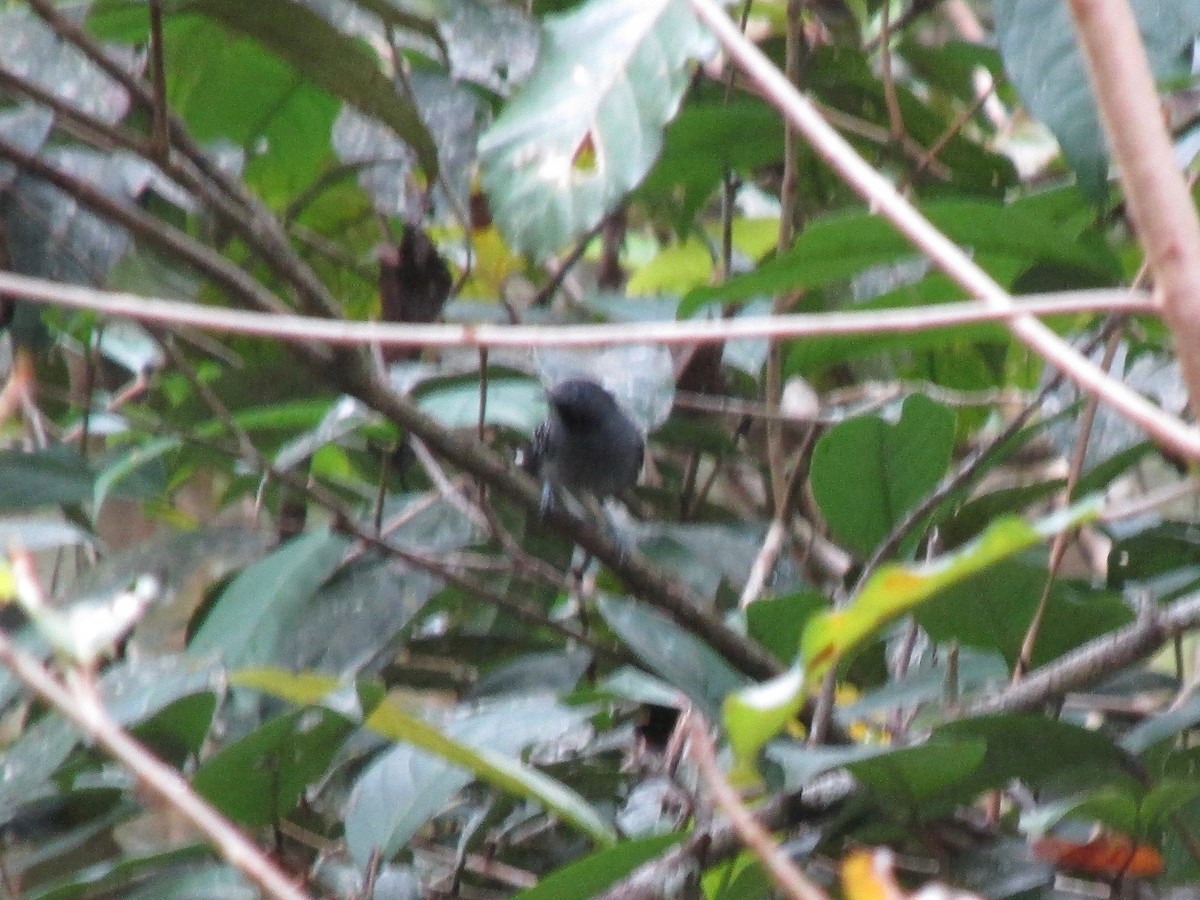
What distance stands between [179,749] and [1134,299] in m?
0.92

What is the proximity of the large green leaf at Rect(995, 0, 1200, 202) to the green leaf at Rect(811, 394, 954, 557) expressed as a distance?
22 centimetres

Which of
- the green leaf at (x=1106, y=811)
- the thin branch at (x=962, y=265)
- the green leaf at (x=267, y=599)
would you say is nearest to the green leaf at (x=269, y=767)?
the green leaf at (x=267, y=599)

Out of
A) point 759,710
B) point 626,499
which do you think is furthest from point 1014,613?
point 626,499

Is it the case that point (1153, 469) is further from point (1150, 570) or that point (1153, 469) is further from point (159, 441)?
point (159, 441)

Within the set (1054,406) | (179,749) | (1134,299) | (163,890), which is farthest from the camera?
(1054,406)

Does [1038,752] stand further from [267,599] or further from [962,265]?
[267,599]

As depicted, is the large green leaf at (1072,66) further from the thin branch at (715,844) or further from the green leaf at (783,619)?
the thin branch at (715,844)

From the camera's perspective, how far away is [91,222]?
4.06ft

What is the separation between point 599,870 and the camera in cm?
87

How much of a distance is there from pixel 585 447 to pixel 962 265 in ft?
3.90

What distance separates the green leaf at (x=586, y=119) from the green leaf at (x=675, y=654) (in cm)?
29

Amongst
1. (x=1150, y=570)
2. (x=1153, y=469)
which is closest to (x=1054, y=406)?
(x=1150, y=570)

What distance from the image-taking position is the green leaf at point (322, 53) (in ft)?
3.75

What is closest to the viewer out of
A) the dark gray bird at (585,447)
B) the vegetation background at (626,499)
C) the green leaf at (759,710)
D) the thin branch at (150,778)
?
the thin branch at (150,778)
